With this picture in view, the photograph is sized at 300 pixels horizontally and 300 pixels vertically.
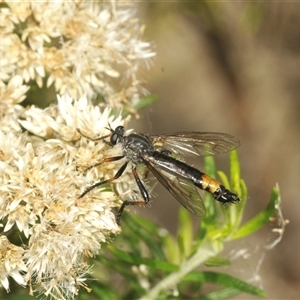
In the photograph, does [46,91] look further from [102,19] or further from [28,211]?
[28,211]

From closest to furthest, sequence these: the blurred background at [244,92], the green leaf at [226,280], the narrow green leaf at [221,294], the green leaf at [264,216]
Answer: the green leaf at [264,216] → the green leaf at [226,280] → the narrow green leaf at [221,294] → the blurred background at [244,92]

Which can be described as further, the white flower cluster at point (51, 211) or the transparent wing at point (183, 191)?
the transparent wing at point (183, 191)

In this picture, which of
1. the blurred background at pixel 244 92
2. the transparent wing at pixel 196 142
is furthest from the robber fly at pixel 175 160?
the blurred background at pixel 244 92

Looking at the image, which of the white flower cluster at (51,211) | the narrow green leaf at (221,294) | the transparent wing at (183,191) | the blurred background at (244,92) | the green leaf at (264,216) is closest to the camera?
the white flower cluster at (51,211)

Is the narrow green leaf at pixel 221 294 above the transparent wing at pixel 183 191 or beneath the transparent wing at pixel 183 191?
beneath

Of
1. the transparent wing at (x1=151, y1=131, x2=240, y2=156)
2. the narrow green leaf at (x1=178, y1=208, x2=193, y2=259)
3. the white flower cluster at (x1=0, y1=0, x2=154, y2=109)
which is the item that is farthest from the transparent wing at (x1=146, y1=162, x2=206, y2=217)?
the white flower cluster at (x1=0, y1=0, x2=154, y2=109)

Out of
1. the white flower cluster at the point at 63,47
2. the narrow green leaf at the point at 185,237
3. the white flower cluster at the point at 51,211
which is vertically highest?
the white flower cluster at the point at 63,47

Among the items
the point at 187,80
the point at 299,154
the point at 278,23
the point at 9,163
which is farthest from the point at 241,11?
the point at 9,163

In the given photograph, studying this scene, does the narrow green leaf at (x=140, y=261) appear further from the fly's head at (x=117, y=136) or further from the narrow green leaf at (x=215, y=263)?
the fly's head at (x=117, y=136)

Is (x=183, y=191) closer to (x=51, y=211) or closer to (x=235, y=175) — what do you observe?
(x=235, y=175)
